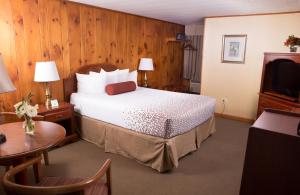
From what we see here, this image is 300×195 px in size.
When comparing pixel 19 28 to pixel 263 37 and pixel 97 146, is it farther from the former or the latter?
pixel 263 37

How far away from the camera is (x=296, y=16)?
13.2 ft

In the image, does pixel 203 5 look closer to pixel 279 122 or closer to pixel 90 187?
pixel 279 122

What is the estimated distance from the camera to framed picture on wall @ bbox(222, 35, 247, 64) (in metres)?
4.64

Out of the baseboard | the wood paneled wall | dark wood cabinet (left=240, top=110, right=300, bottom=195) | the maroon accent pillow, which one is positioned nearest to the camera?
dark wood cabinet (left=240, top=110, right=300, bottom=195)

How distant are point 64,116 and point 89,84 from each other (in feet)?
2.34

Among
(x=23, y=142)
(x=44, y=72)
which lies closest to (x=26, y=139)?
(x=23, y=142)

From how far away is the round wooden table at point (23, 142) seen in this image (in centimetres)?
167

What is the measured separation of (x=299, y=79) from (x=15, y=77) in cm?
418

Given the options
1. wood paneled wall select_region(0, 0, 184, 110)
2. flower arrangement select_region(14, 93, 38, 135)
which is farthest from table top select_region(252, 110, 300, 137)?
wood paneled wall select_region(0, 0, 184, 110)

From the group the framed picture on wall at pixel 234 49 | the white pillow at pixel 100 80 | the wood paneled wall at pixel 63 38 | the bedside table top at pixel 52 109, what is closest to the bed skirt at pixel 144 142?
the bedside table top at pixel 52 109

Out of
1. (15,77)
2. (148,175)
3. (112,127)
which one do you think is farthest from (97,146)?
(15,77)

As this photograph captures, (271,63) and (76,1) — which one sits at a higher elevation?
(76,1)

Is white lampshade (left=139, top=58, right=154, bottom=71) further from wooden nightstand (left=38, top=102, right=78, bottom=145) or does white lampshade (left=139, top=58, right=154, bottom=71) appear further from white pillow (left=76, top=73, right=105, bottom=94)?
wooden nightstand (left=38, top=102, right=78, bottom=145)

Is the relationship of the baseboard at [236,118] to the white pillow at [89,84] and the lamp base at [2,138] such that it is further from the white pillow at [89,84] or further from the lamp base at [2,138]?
the lamp base at [2,138]
